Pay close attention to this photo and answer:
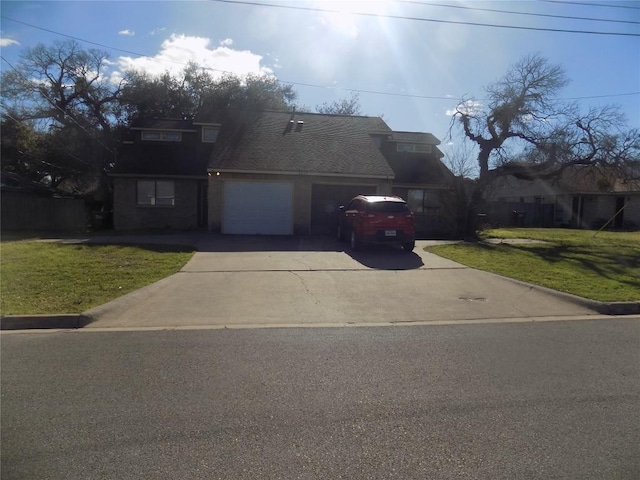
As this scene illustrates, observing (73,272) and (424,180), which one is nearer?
(73,272)

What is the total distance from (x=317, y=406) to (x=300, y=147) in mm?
17787

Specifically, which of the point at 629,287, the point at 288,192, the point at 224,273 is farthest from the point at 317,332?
the point at 288,192

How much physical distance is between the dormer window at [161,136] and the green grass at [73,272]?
1143cm

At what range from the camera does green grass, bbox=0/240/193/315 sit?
795 cm

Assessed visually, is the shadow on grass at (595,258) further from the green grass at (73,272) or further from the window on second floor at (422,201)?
the green grass at (73,272)

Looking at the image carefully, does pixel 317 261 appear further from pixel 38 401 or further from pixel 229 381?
pixel 38 401

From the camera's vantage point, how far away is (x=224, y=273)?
11086mm

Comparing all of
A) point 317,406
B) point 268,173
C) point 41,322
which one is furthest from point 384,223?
point 317,406

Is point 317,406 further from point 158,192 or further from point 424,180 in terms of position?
point 424,180

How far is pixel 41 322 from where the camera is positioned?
7000 mm

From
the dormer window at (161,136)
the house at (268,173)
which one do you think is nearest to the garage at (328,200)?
the house at (268,173)

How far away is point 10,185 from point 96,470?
25.5m

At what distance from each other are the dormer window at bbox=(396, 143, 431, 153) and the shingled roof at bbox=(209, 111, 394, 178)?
3015mm

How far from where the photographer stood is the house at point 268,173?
19.3 meters
